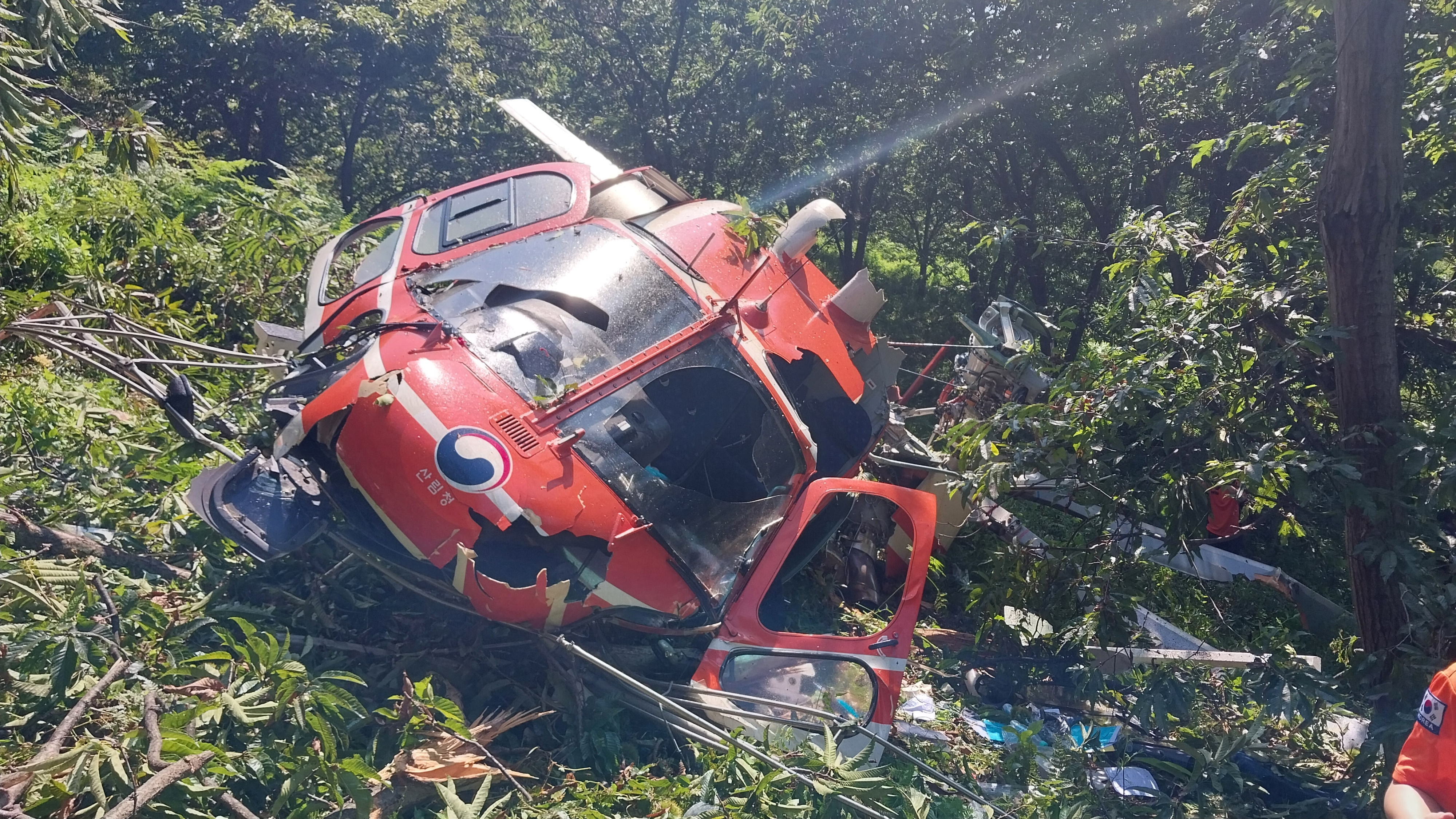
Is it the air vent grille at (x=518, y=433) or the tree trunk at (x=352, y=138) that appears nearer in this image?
the air vent grille at (x=518, y=433)

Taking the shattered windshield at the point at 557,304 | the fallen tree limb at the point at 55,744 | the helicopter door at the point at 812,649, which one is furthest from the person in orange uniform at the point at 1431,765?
the fallen tree limb at the point at 55,744

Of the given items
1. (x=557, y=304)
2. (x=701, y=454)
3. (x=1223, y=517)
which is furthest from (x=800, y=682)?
(x=1223, y=517)

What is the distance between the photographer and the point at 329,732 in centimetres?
334

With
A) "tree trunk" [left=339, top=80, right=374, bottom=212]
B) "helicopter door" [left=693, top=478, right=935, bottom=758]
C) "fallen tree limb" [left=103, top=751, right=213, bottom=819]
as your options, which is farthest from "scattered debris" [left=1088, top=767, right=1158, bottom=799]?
"tree trunk" [left=339, top=80, right=374, bottom=212]

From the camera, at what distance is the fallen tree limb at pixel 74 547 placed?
13.7 ft

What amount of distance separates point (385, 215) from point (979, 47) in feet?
24.0

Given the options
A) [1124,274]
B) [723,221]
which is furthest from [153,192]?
[1124,274]

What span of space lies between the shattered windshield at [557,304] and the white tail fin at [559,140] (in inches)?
46.4

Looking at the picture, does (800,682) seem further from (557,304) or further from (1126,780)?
(557,304)

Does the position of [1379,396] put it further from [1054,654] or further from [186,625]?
[186,625]

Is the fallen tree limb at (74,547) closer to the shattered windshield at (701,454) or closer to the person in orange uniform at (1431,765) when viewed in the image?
the shattered windshield at (701,454)

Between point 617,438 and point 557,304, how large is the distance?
3.13 ft

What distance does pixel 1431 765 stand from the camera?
97.1 inches

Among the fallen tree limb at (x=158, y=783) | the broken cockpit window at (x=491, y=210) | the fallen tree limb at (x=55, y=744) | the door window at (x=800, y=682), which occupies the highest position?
the broken cockpit window at (x=491, y=210)
